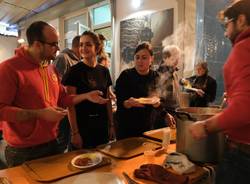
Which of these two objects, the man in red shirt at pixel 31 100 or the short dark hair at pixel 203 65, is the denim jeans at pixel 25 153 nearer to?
the man in red shirt at pixel 31 100

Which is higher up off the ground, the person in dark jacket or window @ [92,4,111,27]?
window @ [92,4,111,27]

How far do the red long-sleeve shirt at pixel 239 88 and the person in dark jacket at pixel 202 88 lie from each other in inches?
96.2

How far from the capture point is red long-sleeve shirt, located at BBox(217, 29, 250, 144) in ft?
3.02

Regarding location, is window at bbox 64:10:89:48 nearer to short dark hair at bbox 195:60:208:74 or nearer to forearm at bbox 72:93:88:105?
short dark hair at bbox 195:60:208:74

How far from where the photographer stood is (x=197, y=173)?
1118mm

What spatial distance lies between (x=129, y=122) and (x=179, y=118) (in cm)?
76

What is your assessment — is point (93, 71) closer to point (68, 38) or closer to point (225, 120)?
point (225, 120)

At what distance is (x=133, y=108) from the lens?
74.9 inches

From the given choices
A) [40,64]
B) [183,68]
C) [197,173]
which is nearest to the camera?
[197,173]

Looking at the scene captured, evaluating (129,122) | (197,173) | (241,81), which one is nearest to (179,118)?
(197,173)

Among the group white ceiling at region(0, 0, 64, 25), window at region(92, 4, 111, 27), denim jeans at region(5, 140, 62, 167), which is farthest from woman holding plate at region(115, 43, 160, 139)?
white ceiling at region(0, 0, 64, 25)

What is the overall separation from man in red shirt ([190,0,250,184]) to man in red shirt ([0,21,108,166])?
0.79 metres

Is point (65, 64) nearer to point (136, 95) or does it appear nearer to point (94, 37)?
point (94, 37)

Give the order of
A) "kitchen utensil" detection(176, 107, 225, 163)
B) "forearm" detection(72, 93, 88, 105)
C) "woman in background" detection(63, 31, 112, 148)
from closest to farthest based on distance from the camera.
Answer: "kitchen utensil" detection(176, 107, 225, 163), "forearm" detection(72, 93, 88, 105), "woman in background" detection(63, 31, 112, 148)
